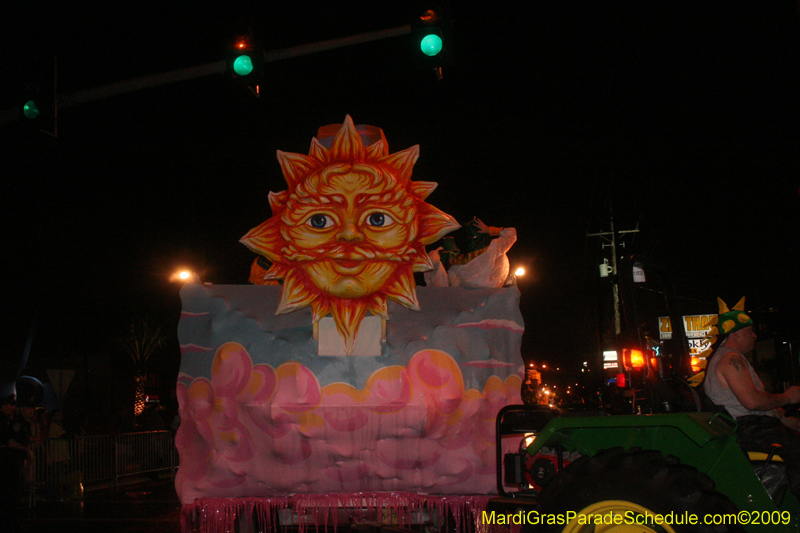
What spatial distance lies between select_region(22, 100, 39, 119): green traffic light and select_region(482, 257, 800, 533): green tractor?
19.6 feet

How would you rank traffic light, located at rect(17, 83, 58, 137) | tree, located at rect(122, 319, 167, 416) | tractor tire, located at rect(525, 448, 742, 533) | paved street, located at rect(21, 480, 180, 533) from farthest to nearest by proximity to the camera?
1. tree, located at rect(122, 319, 167, 416)
2. paved street, located at rect(21, 480, 180, 533)
3. traffic light, located at rect(17, 83, 58, 137)
4. tractor tire, located at rect(525, 448, 742, 533)

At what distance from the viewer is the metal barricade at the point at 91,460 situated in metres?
11.9

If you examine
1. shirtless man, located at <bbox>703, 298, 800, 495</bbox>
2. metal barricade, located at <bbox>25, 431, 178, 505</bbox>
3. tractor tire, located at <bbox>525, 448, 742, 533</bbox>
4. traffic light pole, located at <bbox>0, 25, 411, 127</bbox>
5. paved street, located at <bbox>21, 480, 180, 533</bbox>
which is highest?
traffic light pole, located at <bbox>0, 25, 411, 127</bbox>

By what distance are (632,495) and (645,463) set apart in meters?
0.18

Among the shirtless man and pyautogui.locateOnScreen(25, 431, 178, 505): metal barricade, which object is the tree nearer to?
pyautogui.locateOnScreen(25, 431, 178, 505): metal barricade

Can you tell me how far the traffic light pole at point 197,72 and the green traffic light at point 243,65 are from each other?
0.55ft

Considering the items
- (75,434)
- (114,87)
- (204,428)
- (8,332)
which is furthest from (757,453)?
(8,332)

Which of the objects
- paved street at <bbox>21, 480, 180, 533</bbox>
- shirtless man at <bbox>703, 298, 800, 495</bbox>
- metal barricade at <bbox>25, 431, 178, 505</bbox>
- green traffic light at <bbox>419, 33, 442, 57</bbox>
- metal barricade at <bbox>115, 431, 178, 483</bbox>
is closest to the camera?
shirtless man at <bbox>703, 298, 800, 495</bbox>

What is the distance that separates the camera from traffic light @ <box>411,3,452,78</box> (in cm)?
723

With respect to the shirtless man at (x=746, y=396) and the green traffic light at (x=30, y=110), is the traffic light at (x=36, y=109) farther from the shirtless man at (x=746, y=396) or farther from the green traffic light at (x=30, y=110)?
the shirtless man at (x=746, y=396)

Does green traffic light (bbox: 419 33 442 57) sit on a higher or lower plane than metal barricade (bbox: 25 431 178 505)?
higher

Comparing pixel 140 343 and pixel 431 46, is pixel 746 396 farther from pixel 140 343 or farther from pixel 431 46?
pixel 140 343

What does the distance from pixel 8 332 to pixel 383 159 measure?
2341cm

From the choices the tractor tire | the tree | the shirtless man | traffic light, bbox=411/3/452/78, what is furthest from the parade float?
the tree
